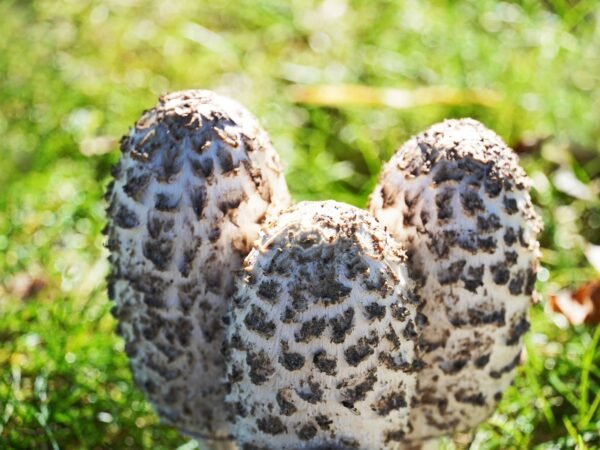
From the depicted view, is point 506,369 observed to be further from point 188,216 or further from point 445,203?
point 188,216

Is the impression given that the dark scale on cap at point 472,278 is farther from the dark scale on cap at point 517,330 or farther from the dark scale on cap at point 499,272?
the dark scale on cap at point 517,330

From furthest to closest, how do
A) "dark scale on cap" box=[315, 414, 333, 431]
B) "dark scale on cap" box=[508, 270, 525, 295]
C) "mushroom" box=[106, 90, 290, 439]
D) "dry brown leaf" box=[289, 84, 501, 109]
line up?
"dry brown leaf" box=[289, 84, 501, 109]
"dark scale on cap" box=[508, 270, 525, 295]
"mushroom" box=[106, 90, 290, 439]
"dark scale on cap" box=[315, 414, 333, 431]

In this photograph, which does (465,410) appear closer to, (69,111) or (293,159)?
(293,159)

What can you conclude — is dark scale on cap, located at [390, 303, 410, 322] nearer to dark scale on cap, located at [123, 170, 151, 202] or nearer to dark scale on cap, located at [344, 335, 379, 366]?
dark scale on cap, located at [344, 335, 379, 366]

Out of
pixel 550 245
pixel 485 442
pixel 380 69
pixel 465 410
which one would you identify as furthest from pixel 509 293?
pixel 380 69

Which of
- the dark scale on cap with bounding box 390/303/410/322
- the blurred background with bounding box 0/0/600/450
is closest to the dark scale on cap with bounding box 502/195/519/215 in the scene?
the dark scale on cap with bounding box 390/303/410/322

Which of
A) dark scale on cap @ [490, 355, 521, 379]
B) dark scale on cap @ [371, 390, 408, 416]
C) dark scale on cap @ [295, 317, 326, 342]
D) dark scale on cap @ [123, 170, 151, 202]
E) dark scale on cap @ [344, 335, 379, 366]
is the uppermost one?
dark scale on cap @ [123, 170, 151, 202]

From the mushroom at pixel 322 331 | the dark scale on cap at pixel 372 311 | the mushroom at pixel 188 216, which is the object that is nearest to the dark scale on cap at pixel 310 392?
the mushroom at pixel 322 331
